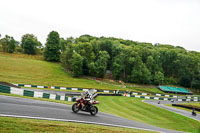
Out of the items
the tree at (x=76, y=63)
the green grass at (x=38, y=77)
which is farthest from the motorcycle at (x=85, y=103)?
the tree at (x=76, y=63)

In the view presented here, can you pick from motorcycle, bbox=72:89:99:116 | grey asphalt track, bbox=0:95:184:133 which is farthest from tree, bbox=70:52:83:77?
motorcycle, bbox=72:89:99:116

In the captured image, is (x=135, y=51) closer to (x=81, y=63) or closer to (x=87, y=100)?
(x=81, y=63)

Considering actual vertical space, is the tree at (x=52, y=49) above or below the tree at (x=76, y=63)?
above

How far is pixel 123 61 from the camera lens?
69062 millimetres

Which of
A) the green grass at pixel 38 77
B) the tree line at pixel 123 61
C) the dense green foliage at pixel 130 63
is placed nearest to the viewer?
the green grass at pixel 38 77

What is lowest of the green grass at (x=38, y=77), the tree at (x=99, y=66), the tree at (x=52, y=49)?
the green grass at (x=38, y=77)

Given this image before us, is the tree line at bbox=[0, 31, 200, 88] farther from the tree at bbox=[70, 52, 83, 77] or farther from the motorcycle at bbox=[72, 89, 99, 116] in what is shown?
the motorcycle at bbox=[72, 89, 99, 116]

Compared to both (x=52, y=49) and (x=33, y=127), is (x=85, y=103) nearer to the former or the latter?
(x=33, y=127)

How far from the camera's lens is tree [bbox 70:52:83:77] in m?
62.0

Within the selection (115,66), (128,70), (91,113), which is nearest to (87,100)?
(91,113)

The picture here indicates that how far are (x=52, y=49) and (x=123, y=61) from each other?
131ft

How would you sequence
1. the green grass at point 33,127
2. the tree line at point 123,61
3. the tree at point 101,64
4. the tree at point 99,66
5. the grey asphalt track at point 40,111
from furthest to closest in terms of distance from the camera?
the tree line at point 123,61 → the tree at point 101,64 → the tree at point 99,66 → the grey asphalt track at point 40,111 → the green grass at point 33,127

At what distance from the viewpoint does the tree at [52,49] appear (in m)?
83.6

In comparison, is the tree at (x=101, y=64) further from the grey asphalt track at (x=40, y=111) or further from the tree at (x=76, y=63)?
the grey asphalt track at (x=40, y=111)
